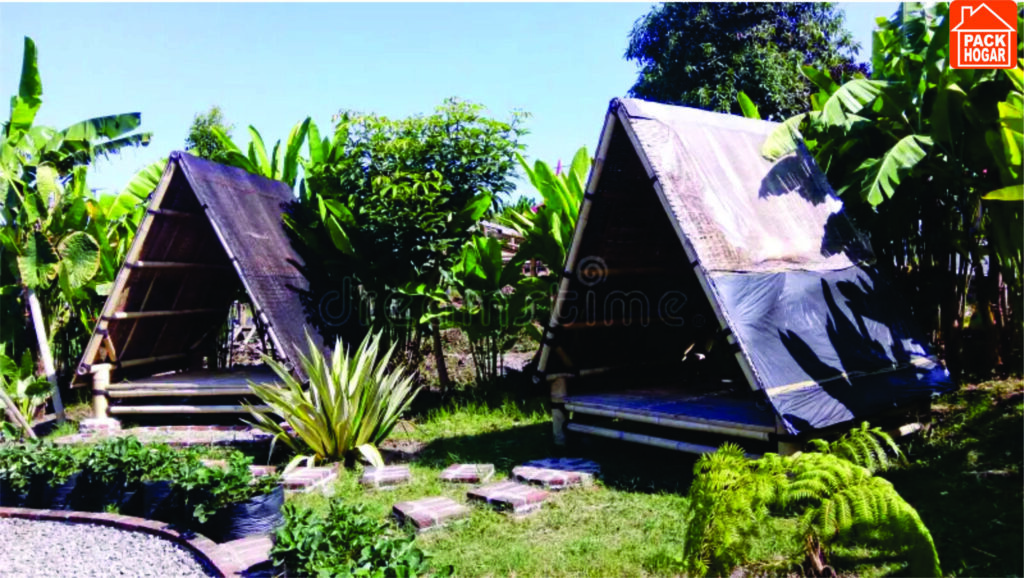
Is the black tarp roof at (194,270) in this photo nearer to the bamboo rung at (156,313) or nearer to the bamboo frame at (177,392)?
the bamboo rung at (156,313)

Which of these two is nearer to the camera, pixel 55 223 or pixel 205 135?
pixel 55 223

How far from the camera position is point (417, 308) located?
9.23 metres

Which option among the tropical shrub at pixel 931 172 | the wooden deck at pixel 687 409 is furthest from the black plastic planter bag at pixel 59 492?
the tropical shrub at pixel 931 172

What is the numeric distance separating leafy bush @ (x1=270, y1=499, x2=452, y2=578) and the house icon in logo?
4999 mm

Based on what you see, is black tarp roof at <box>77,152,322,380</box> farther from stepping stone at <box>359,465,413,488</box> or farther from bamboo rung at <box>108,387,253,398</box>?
stepping stone at <box>359,465,413,488</box>

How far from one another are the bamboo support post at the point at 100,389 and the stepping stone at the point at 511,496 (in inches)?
198

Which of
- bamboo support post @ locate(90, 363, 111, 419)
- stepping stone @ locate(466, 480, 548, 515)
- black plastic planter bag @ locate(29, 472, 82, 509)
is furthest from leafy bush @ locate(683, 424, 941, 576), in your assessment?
bamboo support post @ locate(90, 363, 111, 419)

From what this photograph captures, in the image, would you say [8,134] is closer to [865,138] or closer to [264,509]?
[264,509]

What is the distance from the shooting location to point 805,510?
3.27 meters

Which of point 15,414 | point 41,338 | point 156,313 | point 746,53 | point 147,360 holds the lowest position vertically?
Answer: point 15,414

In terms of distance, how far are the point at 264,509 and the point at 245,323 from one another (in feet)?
30.8

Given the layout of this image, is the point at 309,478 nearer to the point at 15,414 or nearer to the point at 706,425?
the point at 706,425

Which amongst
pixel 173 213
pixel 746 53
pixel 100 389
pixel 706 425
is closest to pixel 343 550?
pixel 706 425

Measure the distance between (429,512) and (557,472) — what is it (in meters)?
1.19
